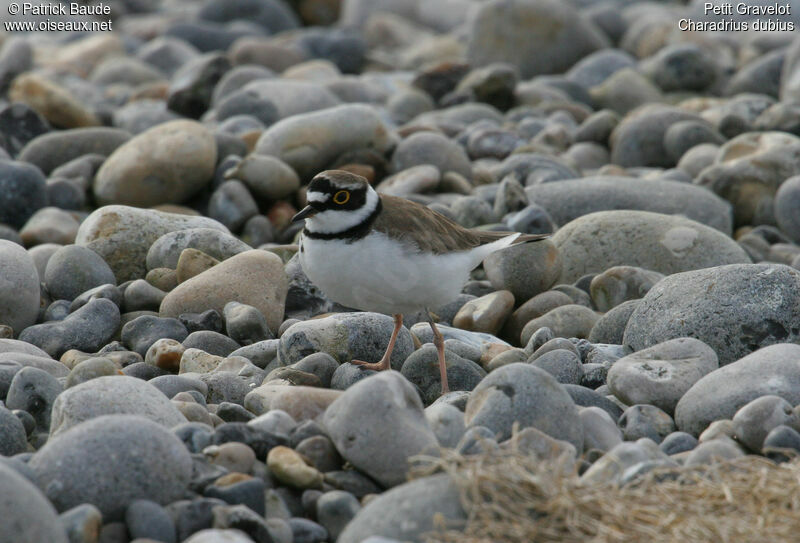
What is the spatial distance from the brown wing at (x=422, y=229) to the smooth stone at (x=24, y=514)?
2.66m

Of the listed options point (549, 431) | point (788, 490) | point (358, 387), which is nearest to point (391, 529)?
point (358, 387)

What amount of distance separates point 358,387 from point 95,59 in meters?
16.3

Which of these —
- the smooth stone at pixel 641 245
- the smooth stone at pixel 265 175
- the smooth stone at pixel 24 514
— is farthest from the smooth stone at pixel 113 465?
the smooth stone at pixel 265 175

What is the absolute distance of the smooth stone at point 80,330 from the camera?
6555 mm

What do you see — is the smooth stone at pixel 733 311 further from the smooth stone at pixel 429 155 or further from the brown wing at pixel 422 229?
the smooth stone at pixel 429 155

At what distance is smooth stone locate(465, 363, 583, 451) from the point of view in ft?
14.8

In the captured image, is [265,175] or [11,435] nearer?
[11,435]

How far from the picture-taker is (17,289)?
6.70 m

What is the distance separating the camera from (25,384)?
5.10 m

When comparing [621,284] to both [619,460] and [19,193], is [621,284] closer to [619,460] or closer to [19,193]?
[619,460]

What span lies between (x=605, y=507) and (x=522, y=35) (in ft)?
45.6

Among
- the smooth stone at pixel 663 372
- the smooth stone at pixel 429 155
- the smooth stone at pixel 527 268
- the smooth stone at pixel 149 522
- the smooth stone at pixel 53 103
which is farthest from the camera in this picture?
the smooth stone at pixel 53 103

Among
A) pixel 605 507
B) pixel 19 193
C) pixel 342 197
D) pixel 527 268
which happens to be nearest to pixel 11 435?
pixel 342 197

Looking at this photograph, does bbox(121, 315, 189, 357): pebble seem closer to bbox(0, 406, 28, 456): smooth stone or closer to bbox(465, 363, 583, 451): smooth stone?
bbox(0, 406, 28, 456): smooth stone
